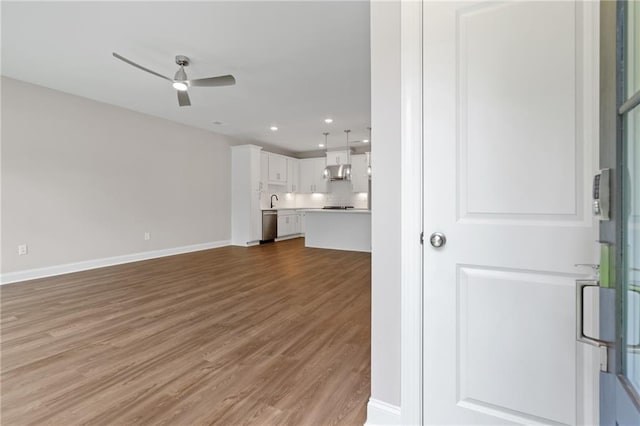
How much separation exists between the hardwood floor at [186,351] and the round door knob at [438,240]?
37.5 inches

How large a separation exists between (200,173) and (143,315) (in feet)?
14.3

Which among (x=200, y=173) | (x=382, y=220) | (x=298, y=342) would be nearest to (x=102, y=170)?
(x=200, y=173)

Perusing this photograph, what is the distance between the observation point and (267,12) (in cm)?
255

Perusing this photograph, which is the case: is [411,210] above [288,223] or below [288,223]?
above

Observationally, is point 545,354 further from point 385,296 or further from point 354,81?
point 354,81

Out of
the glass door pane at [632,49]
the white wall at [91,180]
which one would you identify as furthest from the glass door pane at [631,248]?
the white wall at [91,180]

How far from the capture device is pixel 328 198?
368 inches

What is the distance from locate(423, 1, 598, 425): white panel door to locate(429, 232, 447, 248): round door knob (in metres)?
0.02

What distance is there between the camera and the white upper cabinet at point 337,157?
8.15m

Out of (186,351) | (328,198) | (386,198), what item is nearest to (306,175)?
(328,198)

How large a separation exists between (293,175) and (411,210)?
8.01 metres

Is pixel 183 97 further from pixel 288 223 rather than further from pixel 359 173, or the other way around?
pixel 359 173

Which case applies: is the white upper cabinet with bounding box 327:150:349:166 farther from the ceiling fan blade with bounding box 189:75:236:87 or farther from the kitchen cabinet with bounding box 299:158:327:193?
the ceiling fan blade with bounding box 189:75:236:87

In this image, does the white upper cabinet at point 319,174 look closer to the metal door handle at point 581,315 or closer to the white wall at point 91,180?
the white wall at point 91,180
